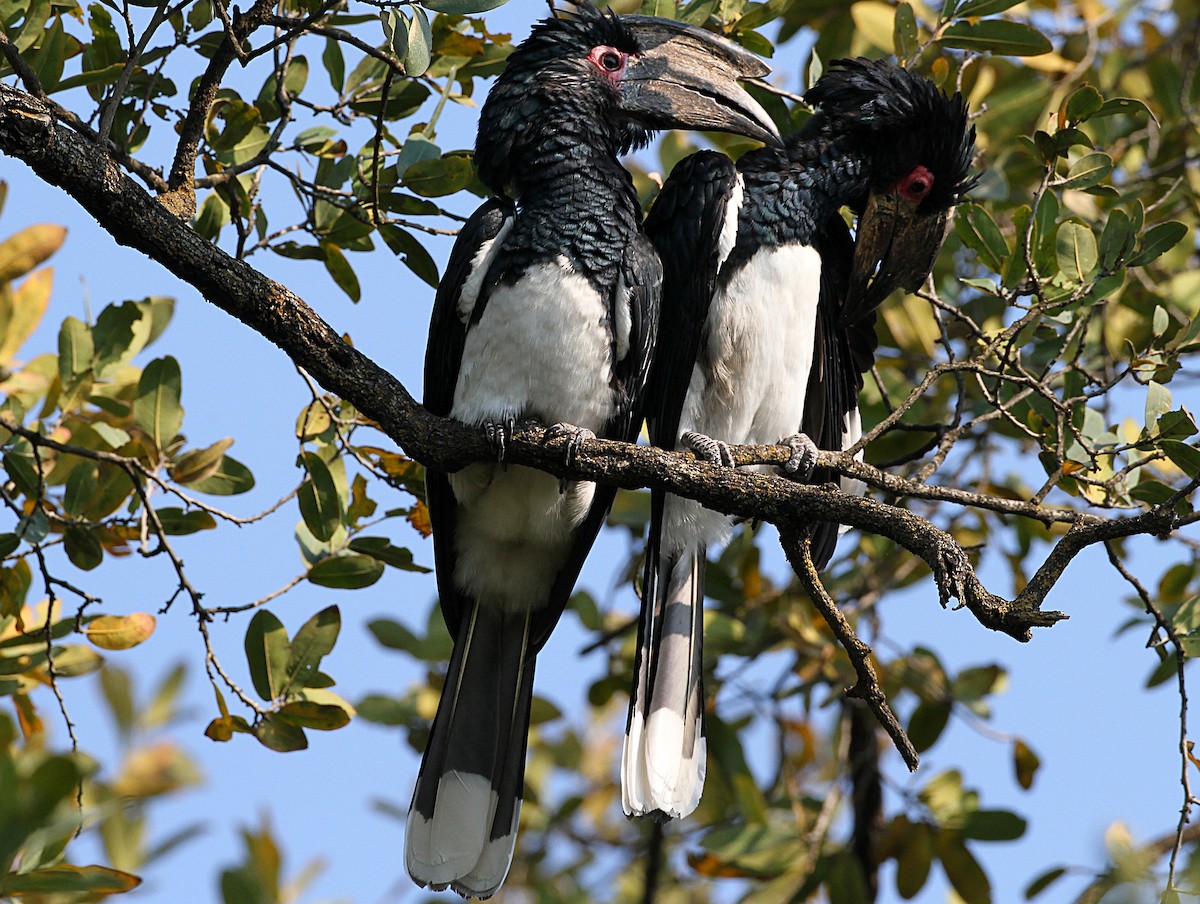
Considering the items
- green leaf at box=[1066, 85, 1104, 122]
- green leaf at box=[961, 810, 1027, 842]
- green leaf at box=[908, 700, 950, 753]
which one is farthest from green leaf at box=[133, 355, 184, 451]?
green leaf at box=[961, 810, 1027, 842]

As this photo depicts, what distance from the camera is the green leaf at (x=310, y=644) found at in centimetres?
316

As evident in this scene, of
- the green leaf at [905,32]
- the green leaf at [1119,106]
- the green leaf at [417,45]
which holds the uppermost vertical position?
the green leaf at [905,32]

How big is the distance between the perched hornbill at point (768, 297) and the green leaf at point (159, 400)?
125 cm

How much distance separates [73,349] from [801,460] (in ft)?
6.04

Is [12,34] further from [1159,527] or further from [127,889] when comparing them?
[1159,527]

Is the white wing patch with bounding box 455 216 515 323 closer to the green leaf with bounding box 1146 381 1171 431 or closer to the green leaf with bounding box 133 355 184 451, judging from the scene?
the green leaf with bounding box 133 355 184 451

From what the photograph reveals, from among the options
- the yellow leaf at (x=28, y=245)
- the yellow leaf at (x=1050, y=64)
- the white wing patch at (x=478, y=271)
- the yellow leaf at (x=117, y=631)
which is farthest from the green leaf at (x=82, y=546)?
the yellow leaf at (x=1050, y=64)

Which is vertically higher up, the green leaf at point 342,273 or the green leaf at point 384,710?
the green leaf at point 342,273

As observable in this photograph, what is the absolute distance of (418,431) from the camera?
2910 mm

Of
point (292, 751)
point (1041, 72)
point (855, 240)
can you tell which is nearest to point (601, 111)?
point (855, 240)

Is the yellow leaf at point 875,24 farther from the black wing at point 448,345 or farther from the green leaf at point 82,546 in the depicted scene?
the green leaf at point 82,546

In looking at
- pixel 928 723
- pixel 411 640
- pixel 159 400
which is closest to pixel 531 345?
pixel 159 400

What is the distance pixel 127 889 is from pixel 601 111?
95.1 inches

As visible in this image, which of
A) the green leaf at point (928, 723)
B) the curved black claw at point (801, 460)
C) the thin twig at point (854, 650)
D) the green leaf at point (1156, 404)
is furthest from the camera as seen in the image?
the green leaf at point (928, 723)
